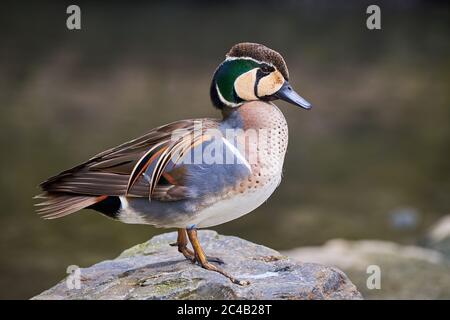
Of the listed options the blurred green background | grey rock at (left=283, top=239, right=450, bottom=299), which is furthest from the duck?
the blurred green background

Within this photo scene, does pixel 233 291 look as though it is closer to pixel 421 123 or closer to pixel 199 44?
pixel 421 123

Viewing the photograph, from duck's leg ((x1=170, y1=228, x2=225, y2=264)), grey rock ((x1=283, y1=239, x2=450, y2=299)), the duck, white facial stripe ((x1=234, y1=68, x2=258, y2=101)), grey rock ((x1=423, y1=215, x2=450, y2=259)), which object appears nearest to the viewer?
the duck

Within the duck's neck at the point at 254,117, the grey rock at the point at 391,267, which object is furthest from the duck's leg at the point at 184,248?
the grey rock at the point at 391,267

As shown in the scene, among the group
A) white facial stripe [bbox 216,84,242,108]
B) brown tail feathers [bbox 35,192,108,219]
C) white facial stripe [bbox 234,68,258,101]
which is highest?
white facial stripe [bbox 234,68,258,101]

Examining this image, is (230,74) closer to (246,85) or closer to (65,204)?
(246,85)

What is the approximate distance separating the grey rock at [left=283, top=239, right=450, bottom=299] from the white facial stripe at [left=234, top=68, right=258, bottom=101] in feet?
6.44

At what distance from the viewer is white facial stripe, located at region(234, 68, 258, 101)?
3621 millimetres

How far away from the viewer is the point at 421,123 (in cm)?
1148

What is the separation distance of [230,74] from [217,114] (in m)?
6.52

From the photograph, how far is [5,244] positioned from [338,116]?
5.42m

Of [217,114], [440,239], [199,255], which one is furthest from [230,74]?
[217,114]

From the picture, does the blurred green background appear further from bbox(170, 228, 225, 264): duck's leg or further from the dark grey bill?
the dark grey bill

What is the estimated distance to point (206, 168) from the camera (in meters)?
3.52

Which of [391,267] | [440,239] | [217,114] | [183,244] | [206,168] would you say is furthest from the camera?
[217,114]
